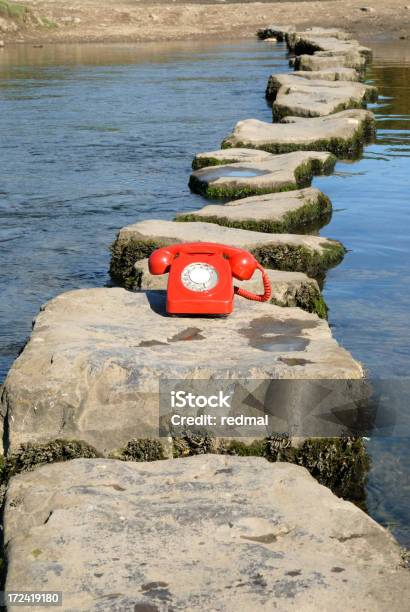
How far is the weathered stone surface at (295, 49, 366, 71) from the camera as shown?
20.5m

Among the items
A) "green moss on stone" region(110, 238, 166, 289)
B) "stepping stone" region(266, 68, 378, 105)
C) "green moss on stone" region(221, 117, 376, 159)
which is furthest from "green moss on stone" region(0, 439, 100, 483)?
"stepping stone" region(266, 68, 378, 105)

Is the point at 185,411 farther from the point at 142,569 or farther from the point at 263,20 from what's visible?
the point at 263,20

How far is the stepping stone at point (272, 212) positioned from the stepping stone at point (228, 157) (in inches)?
61.4

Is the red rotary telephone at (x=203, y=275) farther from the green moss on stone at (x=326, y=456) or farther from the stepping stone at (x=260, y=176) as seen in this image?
the stepping stone at (x=260, y=176)

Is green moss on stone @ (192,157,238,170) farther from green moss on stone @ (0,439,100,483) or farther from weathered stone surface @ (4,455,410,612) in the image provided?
weathered stone surface @ (4,455,410,612)

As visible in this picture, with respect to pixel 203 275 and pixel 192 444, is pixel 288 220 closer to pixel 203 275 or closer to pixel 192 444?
pixel 203 275

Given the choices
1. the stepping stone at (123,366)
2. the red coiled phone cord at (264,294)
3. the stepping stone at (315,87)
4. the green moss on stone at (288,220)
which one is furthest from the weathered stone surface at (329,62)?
the stepping stone at (123,366)

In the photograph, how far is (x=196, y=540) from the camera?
338 centimetres

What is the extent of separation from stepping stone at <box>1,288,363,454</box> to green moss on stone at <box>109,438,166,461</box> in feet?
0.07

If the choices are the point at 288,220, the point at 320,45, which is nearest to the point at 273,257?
the point at 288,220

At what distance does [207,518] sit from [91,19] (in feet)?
110

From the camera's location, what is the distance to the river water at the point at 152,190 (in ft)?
20.3

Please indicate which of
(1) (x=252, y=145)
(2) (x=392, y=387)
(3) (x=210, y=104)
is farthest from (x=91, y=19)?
(2) (x=392, y=387)

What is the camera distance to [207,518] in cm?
351
